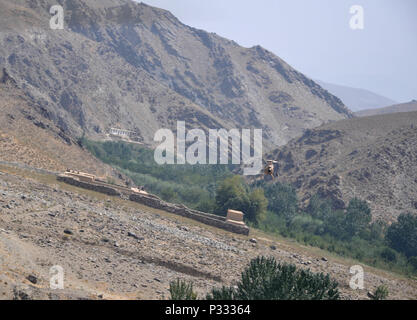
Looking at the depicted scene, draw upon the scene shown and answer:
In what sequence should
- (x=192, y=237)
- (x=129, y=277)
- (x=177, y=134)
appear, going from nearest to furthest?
(x=129, y=277)
(x=192, y=237)
(x=177, y=134)

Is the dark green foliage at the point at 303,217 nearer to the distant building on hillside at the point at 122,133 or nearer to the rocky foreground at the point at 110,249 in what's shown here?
the rocky foreground at the point at 110,249

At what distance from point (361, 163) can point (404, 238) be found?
83.7ft

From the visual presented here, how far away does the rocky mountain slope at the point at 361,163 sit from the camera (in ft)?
245

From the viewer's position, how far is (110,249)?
89.7 feet

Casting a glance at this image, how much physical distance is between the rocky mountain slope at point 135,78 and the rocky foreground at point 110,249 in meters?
29.6

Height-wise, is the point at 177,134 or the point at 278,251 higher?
the point at 177,134

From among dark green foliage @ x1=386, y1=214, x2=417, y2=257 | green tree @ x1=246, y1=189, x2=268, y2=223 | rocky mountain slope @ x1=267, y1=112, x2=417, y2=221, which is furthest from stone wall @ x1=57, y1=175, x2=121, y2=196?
rocky mountain slope @ x1=267, y1=112, x2=417, y2=221

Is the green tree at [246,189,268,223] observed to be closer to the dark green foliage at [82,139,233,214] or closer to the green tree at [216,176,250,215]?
the green tree at [216,176,250,215]

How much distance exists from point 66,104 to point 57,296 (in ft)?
302

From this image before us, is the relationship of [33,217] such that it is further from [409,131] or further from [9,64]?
[9,64]

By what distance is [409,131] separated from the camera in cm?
8850

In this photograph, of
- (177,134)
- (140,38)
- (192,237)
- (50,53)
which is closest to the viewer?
(192,237)
